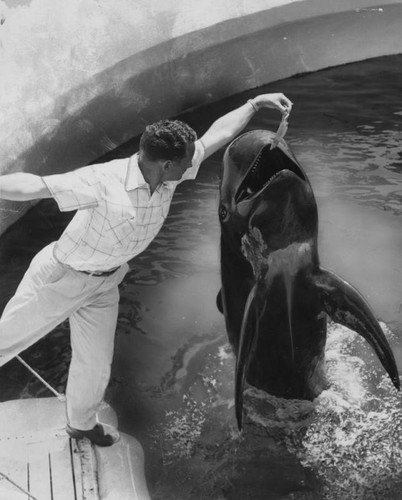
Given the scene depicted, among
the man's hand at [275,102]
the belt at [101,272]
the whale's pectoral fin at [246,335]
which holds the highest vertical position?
the man's hand at [275,102]

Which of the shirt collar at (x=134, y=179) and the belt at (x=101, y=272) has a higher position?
Result: the shirt collar at (x=134, y=179)

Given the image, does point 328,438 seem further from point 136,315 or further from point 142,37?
point 142,37

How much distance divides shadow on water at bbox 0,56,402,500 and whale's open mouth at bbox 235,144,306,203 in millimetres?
1352

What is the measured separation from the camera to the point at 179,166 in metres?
3.56

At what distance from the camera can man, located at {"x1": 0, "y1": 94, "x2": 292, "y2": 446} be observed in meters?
3.50

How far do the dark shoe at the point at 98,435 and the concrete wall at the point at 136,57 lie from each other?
288 centimetres

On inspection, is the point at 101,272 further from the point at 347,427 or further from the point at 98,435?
the point at 347,427

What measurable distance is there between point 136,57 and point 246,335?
4.76m

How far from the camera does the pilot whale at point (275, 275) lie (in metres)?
3.83

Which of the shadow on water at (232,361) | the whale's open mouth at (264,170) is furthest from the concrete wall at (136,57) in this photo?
the whale's open mouth at (264,170)

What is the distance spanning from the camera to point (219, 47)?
895 cm

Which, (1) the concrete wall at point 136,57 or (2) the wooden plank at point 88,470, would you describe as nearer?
(2) the wooden plank at point 88,470

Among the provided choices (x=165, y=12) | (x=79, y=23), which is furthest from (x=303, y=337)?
(x=165, y=12)

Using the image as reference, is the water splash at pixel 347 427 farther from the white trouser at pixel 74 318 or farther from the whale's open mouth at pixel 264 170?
the whale's open mouth at pixel 264 170
